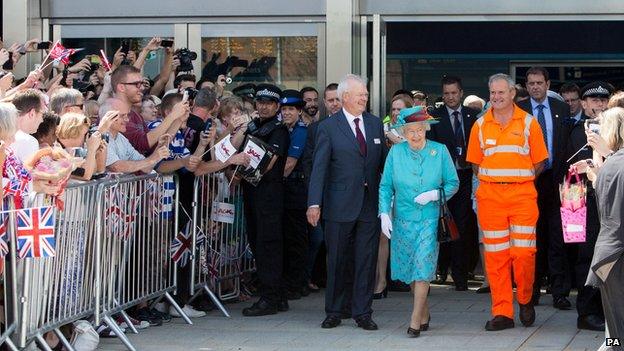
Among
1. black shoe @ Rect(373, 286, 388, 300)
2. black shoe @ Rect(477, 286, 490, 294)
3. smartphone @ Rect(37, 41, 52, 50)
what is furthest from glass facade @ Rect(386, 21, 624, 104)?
smartphone @ Rect(37, 41, 52, 50)

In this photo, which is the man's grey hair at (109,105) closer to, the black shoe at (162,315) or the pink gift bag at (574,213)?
the black shoe at (162,315)

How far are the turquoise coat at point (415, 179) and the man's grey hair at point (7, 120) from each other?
120 inches

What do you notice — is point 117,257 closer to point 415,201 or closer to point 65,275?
point 65,275

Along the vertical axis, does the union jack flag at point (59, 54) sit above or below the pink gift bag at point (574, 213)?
above

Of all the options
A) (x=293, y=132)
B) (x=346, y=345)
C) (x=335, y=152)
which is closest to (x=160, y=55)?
(x=293, y=132)

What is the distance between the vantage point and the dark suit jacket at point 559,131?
10.9 meters

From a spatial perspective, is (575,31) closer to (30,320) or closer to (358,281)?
(358,281)

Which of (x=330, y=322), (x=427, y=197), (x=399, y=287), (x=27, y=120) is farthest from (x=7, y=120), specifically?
(x=399, y=287)

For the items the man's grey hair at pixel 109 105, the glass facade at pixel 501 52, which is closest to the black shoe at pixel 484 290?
the man's grey hair at pixel 109 105

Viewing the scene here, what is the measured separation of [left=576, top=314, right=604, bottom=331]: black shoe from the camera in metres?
9.67

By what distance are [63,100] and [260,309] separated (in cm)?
251

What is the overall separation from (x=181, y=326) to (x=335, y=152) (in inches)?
72.1

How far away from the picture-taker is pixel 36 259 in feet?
27.2

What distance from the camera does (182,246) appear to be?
10633 mm
